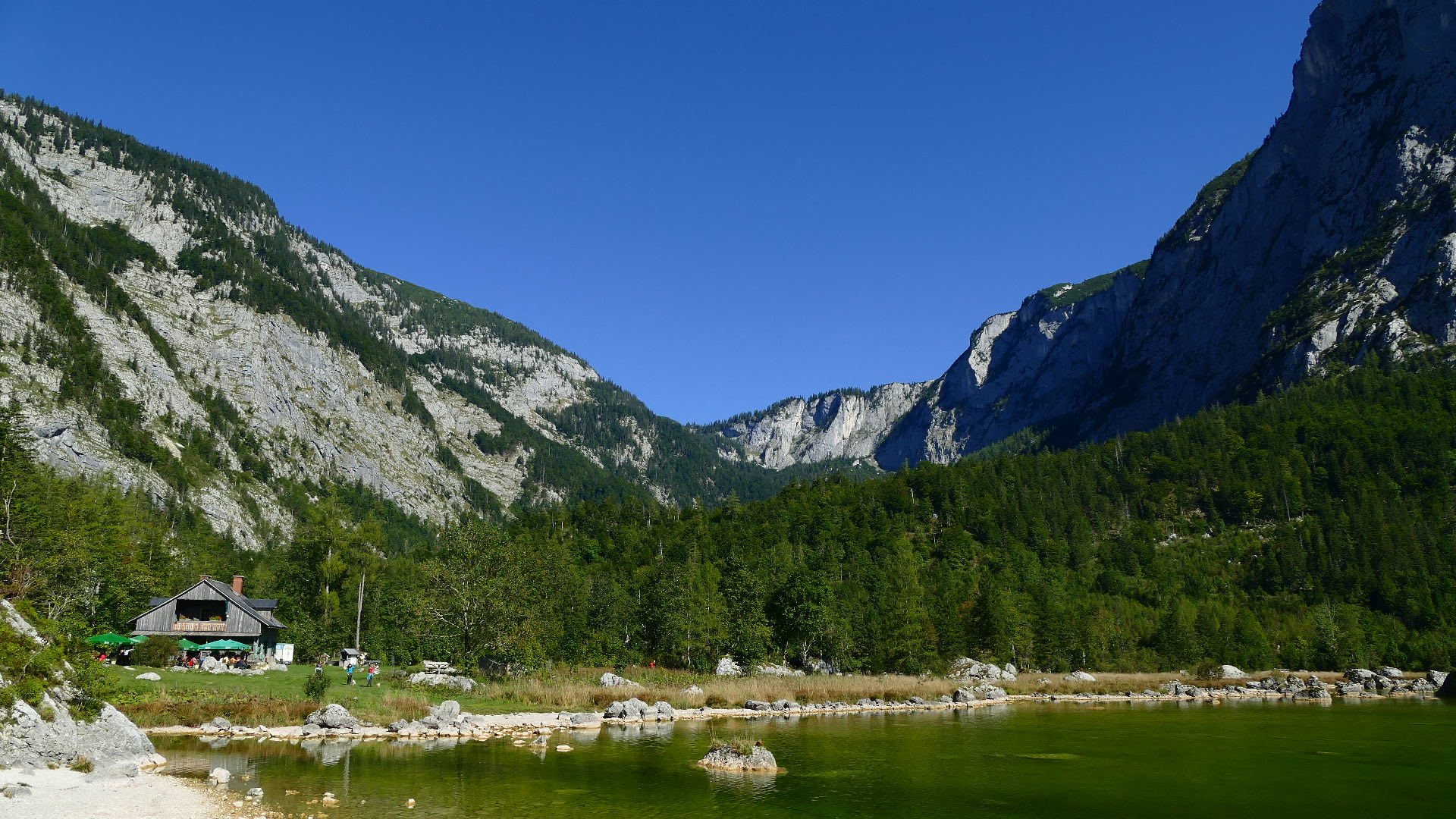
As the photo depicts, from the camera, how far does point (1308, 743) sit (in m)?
41.1

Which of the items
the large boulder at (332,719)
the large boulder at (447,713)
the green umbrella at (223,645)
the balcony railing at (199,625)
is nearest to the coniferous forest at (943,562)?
the balcony railing at (199,625)

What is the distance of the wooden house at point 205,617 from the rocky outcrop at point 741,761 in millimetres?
59066

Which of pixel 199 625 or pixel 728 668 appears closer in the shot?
pixel 199 625

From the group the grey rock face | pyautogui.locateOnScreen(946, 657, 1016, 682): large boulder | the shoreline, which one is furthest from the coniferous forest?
the shoreline

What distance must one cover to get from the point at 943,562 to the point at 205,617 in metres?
96.9

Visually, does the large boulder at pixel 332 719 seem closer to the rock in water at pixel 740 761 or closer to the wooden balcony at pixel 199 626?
the rock in water at pixel 740 761

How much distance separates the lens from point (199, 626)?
70.7 m

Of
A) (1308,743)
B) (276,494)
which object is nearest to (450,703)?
(1308,743)

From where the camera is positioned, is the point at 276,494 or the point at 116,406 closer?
the point at 116,406

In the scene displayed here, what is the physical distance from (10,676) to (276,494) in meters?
192

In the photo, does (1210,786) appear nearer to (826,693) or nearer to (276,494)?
(826,693)

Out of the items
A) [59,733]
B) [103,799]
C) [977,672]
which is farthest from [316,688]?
[977,672]

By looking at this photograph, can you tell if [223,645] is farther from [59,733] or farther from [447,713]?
[59,733]

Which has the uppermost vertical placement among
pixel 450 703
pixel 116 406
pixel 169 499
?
pixel 116 406
